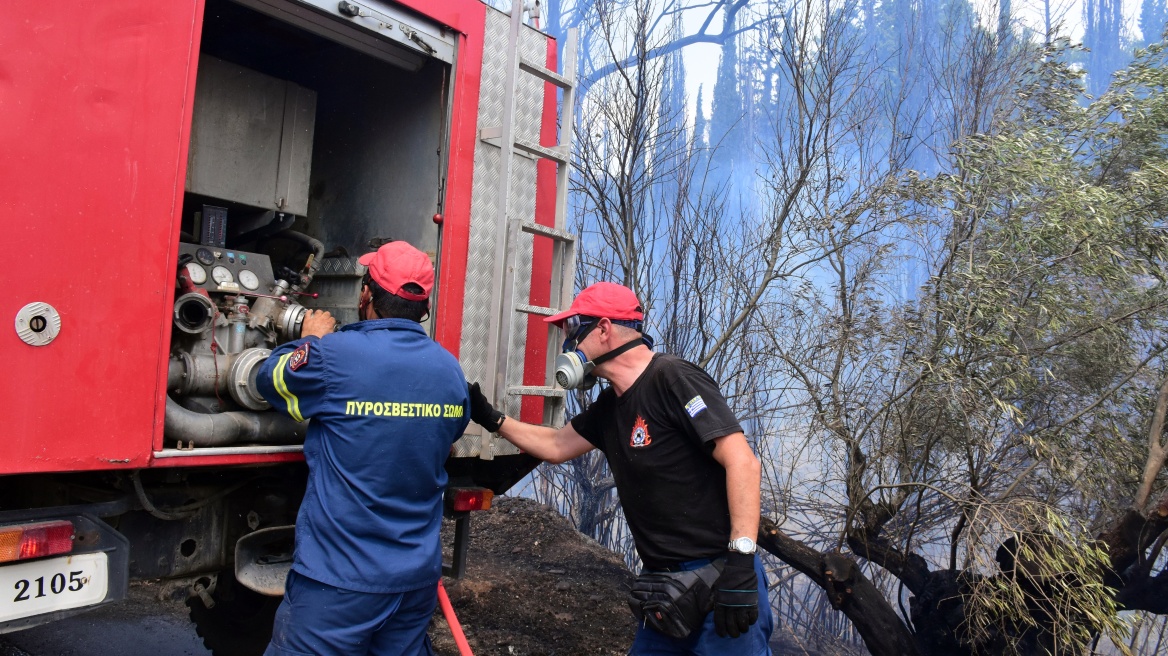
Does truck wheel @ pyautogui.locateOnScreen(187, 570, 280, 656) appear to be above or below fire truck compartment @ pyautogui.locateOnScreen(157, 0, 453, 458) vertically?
below

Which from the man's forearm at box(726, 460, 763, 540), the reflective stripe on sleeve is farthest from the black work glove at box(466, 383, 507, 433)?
the man's forearm at box(726, 460, 763, 540)

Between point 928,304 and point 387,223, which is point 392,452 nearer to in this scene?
point 387,223

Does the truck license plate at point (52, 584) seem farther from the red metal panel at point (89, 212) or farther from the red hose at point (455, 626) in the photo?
the red hose at point (455, 626)

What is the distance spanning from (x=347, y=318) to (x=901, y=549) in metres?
3.89

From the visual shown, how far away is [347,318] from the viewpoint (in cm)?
432

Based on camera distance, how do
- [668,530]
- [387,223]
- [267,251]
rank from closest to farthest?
[668,530] → [387,223] → [267,251]

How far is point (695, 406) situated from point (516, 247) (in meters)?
1.38

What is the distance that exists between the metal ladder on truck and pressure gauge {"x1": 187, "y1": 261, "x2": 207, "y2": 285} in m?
1.26

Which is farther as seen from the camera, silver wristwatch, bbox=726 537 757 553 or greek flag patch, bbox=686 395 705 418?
greek flag patch, bbox=686 395 705 418

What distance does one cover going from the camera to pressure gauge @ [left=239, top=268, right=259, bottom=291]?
3693 mm

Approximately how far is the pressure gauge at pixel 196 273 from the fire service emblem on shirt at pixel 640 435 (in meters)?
1.95

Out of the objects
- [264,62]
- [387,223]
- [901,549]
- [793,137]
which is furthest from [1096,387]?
[264,62]

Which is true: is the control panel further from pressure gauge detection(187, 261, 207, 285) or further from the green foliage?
the green foliage

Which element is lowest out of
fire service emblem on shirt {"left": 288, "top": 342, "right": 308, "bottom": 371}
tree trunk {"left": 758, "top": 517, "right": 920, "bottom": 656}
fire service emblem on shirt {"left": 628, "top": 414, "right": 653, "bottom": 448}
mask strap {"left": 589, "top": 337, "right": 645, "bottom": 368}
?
tree trunk {"left": 758, "top": 517, "right": 920, "bottom": 656}
